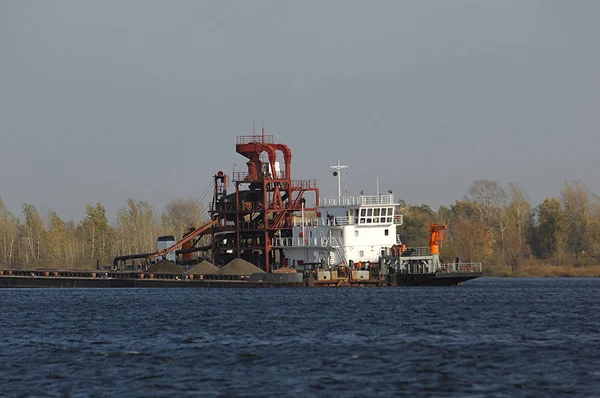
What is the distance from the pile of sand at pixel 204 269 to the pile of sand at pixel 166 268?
2171mm

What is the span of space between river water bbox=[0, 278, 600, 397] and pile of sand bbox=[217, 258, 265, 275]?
80.0 ft

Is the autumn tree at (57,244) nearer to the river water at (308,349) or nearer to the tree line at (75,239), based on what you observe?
the tree line at (75,239)

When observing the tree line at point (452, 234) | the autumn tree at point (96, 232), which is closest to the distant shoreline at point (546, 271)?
the tree line at point (452, 234)

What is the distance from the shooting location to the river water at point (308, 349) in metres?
29.6

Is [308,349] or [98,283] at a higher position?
[98,283]

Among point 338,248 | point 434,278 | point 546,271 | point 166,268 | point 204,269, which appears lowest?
point 434,278

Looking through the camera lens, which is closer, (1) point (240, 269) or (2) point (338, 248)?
(2) point (338, 248)

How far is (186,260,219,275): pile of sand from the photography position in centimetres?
9481

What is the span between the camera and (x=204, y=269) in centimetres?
9556

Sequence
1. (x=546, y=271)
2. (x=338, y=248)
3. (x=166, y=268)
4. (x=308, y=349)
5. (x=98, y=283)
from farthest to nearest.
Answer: (x=546, y=271)
(x=166, y=268)
(x=98, y=283)
(x=338, y=248)
(x=308, y=349)

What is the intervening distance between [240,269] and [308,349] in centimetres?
5354

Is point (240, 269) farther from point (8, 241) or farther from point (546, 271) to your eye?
point (8, 241)

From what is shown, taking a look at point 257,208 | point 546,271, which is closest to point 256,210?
point 257,208

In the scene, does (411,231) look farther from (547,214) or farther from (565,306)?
(565,306)
